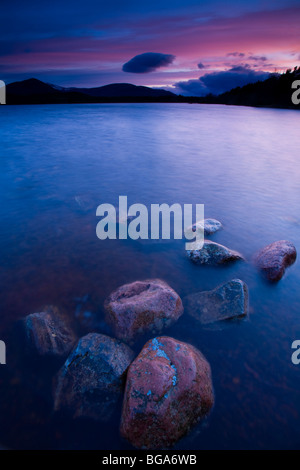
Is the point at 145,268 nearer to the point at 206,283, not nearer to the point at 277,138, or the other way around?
the point at 206,283

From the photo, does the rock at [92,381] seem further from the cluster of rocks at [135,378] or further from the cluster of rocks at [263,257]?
the cluster of rocks at [263,257]

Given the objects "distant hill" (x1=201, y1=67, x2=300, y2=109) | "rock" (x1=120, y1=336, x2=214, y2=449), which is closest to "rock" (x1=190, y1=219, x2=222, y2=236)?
"rock" (x1=120, y1=336, x2=214, y2=449)

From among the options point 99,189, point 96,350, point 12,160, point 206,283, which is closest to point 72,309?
point 96,350

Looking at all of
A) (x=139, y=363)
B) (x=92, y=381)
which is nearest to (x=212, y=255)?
(x=139, y=363)

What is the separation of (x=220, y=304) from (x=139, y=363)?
2.24 metres

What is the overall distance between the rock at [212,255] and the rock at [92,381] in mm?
3341

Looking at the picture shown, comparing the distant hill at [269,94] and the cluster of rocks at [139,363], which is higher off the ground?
the distant hill at [269,94]

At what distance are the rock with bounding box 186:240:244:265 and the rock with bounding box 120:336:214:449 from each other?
3121 millimetres

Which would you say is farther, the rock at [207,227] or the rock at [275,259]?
the rock at [207,227]

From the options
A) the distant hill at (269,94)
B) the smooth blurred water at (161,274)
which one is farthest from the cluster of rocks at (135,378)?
the distant hill at (269,94)

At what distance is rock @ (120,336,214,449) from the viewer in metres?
3.10

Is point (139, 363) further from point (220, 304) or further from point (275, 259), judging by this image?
point (275, 259)

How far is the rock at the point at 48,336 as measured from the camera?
4.24m

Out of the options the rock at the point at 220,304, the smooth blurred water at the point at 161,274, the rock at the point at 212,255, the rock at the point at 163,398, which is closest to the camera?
the rock at the point at 163,398
